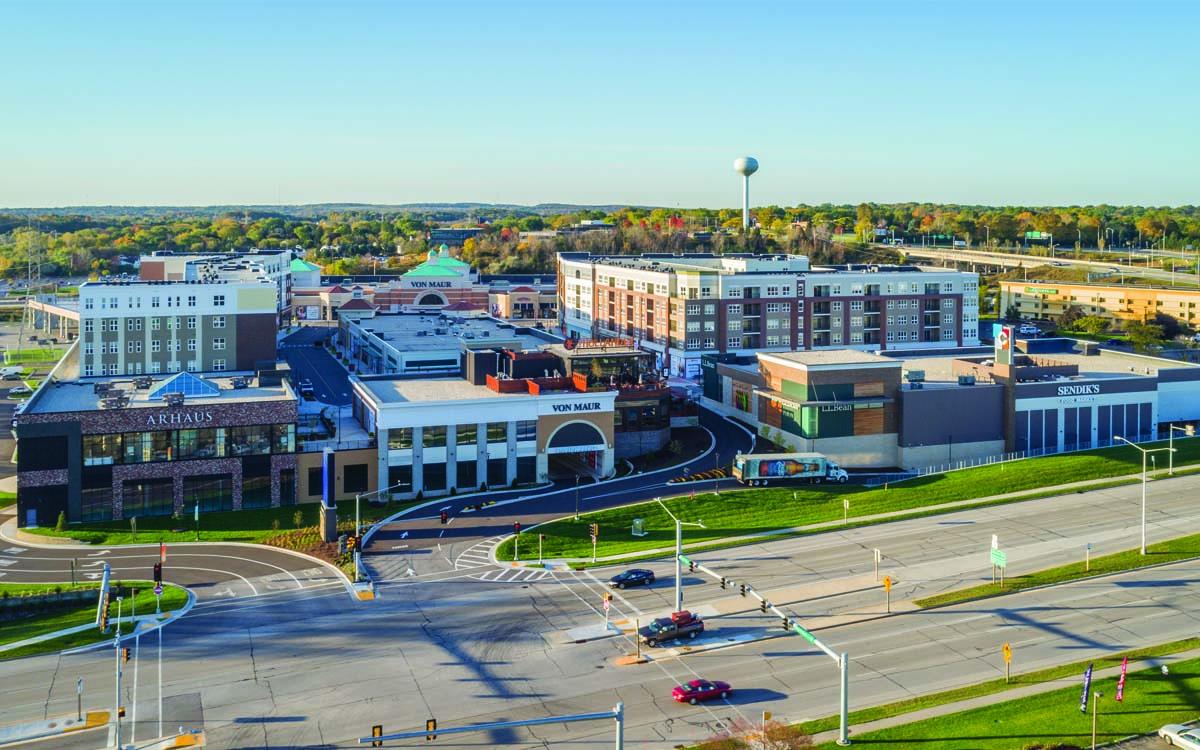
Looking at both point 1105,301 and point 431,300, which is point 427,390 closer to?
point 431,300

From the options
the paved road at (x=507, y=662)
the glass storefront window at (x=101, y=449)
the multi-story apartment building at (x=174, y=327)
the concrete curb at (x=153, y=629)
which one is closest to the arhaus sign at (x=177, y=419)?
the glass storefront window at (x=101, y=449)

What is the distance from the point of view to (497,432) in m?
88.1

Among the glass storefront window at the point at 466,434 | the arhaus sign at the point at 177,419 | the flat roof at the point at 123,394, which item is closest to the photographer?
the arhaus sign at the point at 177,419

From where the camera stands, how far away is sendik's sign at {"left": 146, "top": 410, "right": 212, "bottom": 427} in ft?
266

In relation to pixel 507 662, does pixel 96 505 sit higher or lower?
higher

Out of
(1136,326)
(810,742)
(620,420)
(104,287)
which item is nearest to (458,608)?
(810,742)

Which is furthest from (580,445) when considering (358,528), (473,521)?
(358,528)

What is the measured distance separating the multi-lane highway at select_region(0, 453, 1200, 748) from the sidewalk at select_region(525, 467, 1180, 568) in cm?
212

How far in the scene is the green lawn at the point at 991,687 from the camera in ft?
155

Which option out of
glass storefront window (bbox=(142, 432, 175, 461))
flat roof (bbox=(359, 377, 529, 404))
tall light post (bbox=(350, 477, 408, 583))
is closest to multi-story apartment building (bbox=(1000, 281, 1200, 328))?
flat roof (bbox=(359, 377, 529, 404))

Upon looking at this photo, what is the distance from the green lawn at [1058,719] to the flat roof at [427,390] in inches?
1878

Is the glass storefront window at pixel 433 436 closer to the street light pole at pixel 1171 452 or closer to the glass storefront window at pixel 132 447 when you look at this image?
the glass storefront window at pixel 132 447

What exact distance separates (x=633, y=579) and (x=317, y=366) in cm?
8337

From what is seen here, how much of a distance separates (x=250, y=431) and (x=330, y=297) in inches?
4544
